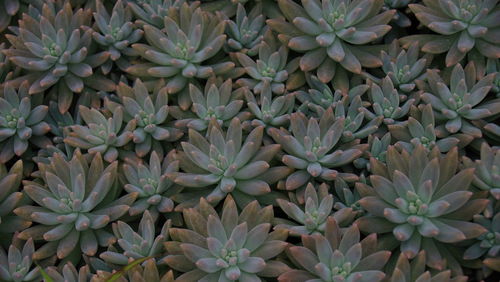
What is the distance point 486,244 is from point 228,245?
888 mm

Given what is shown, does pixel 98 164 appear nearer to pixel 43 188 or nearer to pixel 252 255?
pixel 43 188

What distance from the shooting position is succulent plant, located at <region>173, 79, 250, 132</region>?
94.4 inches

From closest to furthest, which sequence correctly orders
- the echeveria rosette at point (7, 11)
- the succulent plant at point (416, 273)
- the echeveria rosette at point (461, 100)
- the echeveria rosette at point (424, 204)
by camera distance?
the succulent plant at point (416, 273), the echeveria rosette at point (424, 204), the echeveria rosette at point (461, 100), the echeveria rosette at point (7, 11)

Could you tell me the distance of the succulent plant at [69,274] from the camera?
2.05 meters

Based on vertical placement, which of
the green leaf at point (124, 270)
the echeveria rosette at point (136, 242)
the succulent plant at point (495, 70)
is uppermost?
the succulent plant at point (495, 70)

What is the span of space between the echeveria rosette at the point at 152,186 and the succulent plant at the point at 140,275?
10.1 inches

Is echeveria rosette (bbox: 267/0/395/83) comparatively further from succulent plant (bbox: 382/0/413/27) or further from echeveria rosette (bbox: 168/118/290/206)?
echeveria rosette (bbox: 168/118/290/206)

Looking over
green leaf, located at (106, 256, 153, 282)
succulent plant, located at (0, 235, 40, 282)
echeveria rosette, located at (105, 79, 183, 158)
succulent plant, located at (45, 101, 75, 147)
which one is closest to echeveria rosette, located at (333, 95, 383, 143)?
echeveria rosette, located at (105, 79, 183, 158)

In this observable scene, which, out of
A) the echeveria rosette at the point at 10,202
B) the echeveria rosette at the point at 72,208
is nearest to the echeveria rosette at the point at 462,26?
the echeveria rosette at the point at 72,208

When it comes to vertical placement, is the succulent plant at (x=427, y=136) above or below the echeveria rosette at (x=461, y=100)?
below

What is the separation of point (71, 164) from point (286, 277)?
947mm

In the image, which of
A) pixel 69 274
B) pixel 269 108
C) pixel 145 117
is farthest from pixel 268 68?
pixel 69 274

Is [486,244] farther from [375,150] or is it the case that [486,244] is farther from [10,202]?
[10,202]

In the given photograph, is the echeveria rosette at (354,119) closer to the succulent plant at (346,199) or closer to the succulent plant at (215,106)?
the succulent plant at (346,199)
